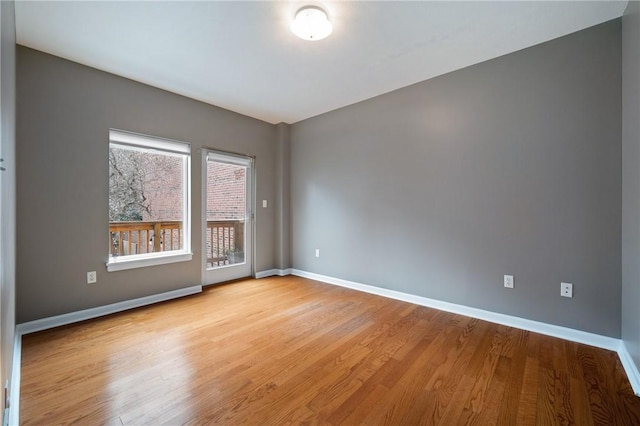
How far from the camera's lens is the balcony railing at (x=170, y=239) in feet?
9.96

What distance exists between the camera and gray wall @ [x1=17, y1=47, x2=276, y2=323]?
2428 millimetres

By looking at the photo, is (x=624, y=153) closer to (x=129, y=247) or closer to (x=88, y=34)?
(x=88, y=34)

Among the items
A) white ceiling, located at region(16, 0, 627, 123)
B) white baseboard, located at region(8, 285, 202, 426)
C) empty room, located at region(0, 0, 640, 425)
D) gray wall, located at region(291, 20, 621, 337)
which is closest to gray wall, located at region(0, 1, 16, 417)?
empty room, located at region(0, 0, 640, 425)

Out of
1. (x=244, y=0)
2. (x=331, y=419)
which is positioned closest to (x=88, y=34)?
(x=244, y=0)

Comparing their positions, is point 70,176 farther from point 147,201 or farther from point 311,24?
point 311,24

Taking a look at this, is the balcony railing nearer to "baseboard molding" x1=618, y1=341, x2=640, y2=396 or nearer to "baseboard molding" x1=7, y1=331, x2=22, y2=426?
"baseboard molding" x1=7, y1=331, x2=22, y2=426

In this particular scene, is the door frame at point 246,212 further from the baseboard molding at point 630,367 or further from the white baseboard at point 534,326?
the baseboard molding at point 630,367

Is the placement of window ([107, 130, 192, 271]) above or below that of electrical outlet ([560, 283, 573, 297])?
above

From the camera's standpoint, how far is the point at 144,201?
126 inches

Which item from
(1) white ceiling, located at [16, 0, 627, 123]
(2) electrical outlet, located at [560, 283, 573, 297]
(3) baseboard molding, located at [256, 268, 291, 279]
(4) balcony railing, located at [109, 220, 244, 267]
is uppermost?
(1) white ceiling, located at [16, 0, 627, 123]

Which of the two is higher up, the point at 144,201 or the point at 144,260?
the point at 144,201

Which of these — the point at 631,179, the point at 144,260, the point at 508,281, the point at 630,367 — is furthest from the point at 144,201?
the point at 630,367

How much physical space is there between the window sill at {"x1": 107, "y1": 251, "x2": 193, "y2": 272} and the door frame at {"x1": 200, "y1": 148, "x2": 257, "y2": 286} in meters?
0.29

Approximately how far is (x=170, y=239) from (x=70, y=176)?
1165 millimetres
